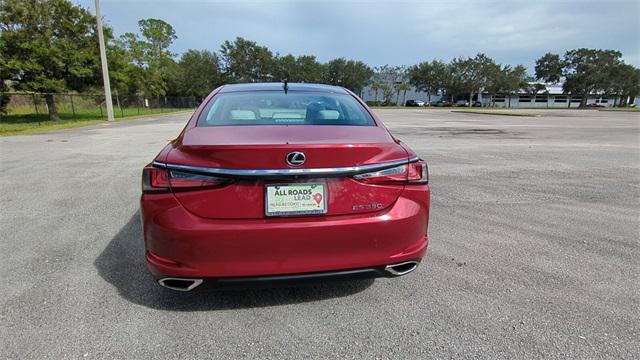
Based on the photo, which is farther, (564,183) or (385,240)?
(564,183)

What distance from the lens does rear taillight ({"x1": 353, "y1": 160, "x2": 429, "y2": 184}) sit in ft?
7.11

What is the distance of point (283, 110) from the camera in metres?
2.92

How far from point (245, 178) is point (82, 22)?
1189 inches

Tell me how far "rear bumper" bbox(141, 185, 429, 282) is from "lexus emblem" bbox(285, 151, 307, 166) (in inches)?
12.7

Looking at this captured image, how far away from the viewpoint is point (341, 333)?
2.27 m

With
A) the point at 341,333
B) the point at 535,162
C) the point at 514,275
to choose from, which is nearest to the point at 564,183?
the point at 535,162

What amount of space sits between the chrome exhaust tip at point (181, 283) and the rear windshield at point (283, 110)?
108 cm

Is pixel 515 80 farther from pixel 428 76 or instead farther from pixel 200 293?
pixel 200 293

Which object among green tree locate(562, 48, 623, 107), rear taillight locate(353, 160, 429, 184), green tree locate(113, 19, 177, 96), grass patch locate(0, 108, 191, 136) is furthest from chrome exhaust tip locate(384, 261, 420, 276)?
green tree locate(562, 48, 623, 107)

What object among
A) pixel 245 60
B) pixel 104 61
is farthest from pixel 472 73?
pixel 104 61

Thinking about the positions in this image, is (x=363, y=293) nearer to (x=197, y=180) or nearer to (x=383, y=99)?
(x=197, y=180)

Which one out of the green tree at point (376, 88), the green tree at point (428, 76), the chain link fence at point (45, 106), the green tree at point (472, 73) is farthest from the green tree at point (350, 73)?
the chain link fence at point (45, 106)

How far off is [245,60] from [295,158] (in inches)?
3718

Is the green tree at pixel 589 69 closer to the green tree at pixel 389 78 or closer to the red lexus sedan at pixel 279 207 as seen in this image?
the green tree at pixel 389 78
